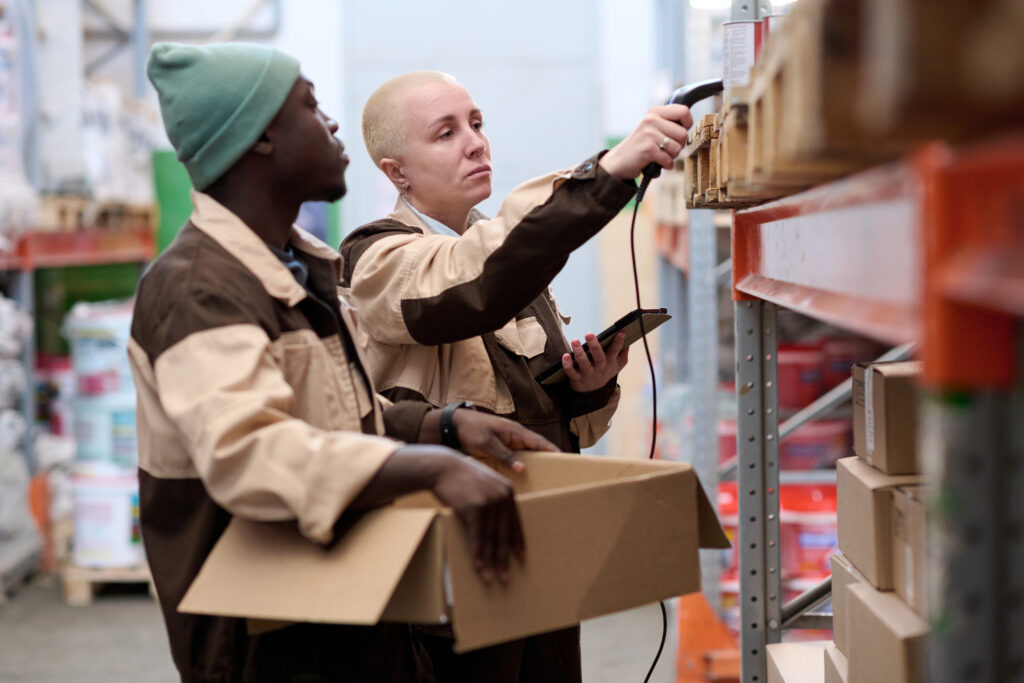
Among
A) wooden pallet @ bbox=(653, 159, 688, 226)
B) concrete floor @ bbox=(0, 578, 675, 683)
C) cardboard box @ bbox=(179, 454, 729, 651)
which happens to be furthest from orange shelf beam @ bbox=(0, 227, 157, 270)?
cardboard box @ bbox=(179, 454, 729, 651)

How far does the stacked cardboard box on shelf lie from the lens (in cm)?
130

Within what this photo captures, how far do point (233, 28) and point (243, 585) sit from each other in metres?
6.69

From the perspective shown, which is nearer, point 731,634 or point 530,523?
point 530,523

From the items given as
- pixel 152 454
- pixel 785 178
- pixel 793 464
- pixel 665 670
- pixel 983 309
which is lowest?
pixel 665 670

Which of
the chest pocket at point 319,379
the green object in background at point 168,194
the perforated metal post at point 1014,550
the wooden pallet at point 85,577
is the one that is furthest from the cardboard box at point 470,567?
the green object in background at point 168,194

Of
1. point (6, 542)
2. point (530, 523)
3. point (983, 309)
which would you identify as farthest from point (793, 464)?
point (6, 542)

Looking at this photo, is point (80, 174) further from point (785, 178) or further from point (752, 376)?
point (785, 178)

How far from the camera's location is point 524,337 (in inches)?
86.0

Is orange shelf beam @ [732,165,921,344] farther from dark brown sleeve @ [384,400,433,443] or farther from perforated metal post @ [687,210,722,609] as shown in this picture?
perforated metal post @ [687,210,722,609]

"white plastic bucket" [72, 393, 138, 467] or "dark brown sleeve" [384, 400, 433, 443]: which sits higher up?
"dark brown sleeve" [384, 400, 433, 443]

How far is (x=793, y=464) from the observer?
3.77 meters

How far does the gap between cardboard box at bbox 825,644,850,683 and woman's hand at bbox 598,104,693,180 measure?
81cm

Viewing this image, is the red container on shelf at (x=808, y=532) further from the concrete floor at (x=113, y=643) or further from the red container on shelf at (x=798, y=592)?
the concrete floor at (x=113, y=643)

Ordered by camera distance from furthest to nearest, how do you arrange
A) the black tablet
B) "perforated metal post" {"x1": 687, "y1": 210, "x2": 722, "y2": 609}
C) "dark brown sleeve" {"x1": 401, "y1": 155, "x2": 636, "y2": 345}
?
"perforated metal post" {"x1": 687, "y1": 210, "x2": 722, "y2": 609} → the black tablet → "dark brown sleeve" {"x1": 401, "y1": 155, "x2": 636, "y2": 345}
